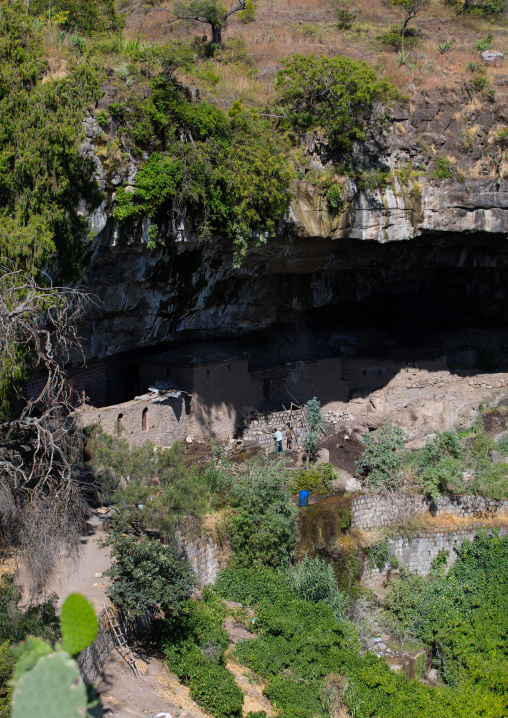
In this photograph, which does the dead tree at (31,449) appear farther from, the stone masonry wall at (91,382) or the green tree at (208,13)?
the green tree at (208,13)

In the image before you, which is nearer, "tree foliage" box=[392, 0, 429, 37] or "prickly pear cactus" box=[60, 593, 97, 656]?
"prickly pear cactus" box=[60, 593, 97, 656]

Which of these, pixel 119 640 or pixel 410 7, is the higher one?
pixel 410 7

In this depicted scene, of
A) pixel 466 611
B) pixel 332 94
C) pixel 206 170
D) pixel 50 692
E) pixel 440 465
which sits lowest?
pixel 466 611

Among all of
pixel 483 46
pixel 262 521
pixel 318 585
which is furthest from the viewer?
pixel 483 46

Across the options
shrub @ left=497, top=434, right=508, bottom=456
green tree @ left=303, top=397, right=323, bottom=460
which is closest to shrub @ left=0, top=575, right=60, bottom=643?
green tree @ left=303, top=397, right=323, bottom=460

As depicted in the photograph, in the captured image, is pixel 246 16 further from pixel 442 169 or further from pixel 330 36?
pixel 442 169

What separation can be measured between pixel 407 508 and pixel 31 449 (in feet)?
30.0

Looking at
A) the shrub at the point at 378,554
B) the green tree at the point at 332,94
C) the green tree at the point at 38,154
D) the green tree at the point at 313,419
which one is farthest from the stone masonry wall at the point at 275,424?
the green tree at the point at 38,154

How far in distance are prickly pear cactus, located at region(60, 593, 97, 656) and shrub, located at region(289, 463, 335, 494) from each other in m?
11.1

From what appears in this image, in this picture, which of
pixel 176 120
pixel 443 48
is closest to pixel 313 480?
pixel 176 120

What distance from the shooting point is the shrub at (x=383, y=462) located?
52.2ft

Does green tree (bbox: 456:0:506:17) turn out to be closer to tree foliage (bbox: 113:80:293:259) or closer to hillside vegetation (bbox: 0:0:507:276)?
hillside vegetation (bbox: 0:0:507:276)

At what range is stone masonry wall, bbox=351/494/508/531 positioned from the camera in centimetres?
1540

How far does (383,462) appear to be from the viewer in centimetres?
1623
